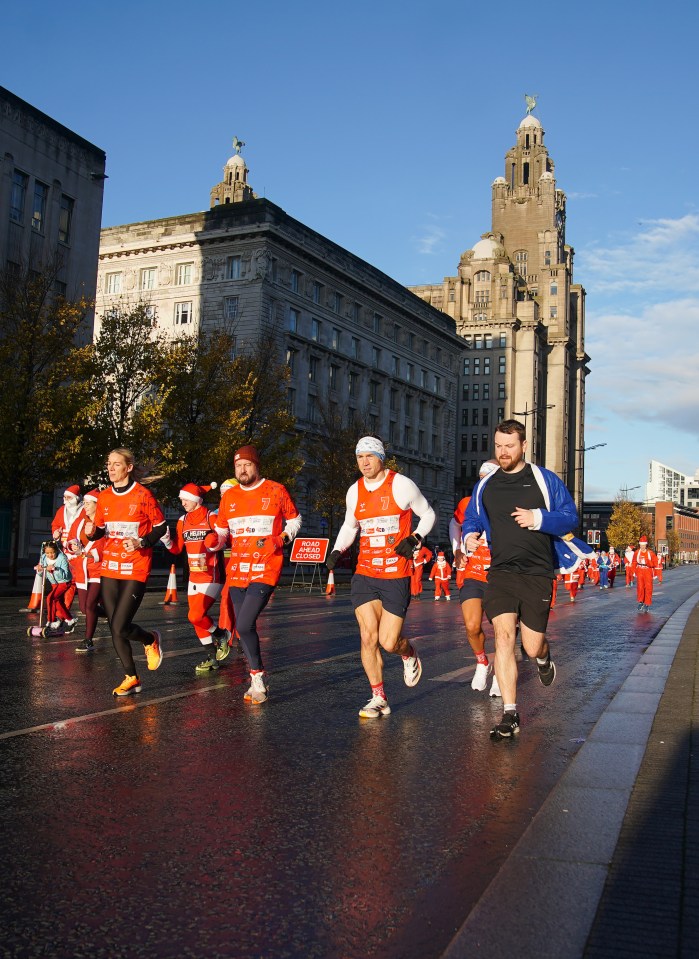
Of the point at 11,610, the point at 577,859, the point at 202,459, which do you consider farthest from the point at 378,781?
the point at 202,459

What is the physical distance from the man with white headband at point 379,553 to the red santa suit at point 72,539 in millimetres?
6460

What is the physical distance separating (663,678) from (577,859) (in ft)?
18.6

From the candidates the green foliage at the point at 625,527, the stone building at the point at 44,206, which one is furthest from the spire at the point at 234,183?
the stone building at the point at 44,206

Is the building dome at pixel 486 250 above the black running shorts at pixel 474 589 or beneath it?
above

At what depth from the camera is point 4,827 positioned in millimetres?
4043

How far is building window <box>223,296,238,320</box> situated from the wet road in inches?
1975

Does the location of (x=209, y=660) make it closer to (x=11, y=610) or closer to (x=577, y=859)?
(x=577, y=859)

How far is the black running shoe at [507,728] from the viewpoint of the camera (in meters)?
6.11

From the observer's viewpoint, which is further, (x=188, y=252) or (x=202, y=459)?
(x=188, y=252)

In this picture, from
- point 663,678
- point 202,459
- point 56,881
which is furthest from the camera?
point 202,459

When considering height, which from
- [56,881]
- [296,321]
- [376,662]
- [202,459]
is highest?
[296,321]

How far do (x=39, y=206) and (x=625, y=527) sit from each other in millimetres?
97093

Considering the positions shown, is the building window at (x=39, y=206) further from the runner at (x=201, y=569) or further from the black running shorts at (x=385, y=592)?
Result: the black running shorts at (x=385, y=592)

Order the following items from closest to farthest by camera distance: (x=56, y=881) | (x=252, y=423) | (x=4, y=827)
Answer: (x=56, y=881)
(x=4, y=827)
(x=252, y=423)
